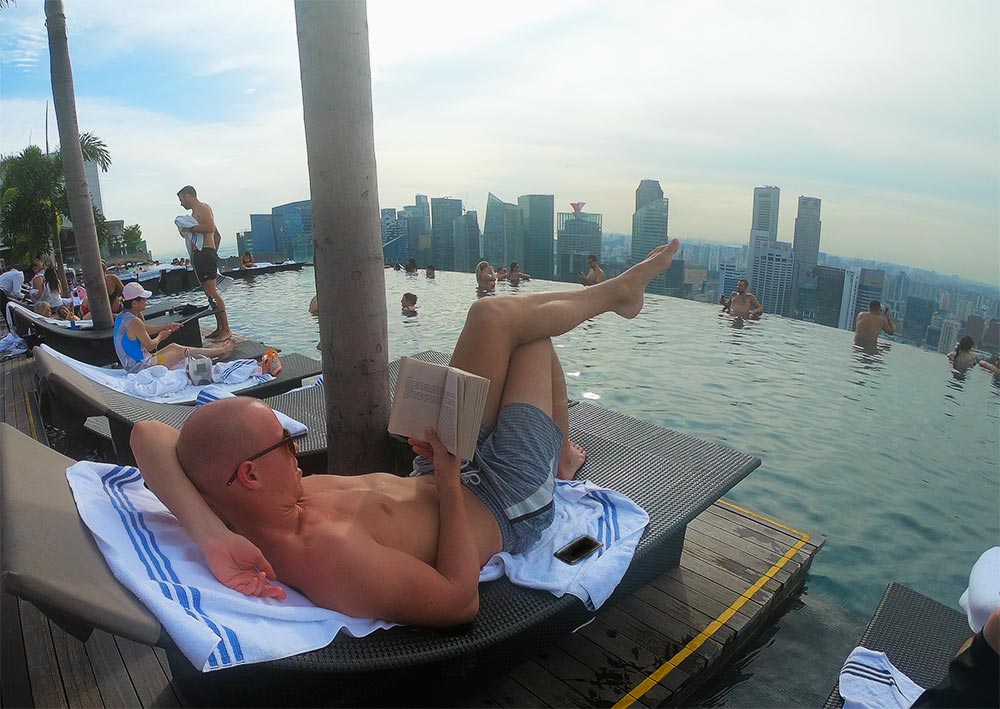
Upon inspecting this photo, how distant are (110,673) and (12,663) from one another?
0.33m

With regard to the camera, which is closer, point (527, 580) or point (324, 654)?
point (324, 654)

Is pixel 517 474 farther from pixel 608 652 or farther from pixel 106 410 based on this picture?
pixel 106 410

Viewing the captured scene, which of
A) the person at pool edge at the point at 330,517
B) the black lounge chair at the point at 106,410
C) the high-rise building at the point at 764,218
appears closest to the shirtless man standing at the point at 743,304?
the high-rise building at the point at 764,218

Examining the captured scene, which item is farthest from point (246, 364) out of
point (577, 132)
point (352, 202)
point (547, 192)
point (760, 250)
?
point (547, 192)

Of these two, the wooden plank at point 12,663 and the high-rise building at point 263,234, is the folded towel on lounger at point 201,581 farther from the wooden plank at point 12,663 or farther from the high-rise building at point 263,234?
the high-rise building at point 263,234

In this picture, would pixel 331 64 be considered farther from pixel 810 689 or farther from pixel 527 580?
pixel 810 689

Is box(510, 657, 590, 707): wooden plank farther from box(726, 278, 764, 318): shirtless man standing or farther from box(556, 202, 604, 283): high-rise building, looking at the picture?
box(556, 202, 604, 283): high-rise building

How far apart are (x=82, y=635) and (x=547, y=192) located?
593 inches

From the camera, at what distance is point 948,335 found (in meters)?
8.05

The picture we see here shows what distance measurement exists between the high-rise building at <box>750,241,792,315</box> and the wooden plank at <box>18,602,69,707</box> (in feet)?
35.7

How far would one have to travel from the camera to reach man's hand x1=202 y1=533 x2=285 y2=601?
53.4 inches

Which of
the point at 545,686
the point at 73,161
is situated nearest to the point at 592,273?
the point at 73,161

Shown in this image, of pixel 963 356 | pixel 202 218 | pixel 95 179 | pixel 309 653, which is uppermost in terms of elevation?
pixel 95 179

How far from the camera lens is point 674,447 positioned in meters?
2.63
